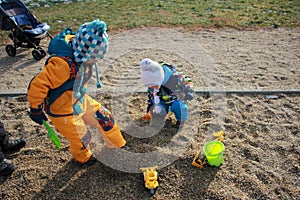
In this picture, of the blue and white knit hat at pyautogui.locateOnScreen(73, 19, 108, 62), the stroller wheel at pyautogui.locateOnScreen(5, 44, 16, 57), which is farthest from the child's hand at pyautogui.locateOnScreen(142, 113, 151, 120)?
the stroller wheel at pyautogui.locateOnScreen(5, 44, 16, 57)

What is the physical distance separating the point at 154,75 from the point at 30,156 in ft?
5.34

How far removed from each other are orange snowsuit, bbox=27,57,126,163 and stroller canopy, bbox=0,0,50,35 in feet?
10.2

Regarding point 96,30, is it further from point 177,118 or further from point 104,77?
point 104,77

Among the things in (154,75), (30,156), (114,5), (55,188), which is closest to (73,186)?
(55,188)

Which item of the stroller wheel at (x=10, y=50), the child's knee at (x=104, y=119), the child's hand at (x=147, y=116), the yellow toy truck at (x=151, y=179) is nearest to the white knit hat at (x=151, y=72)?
the child's knee at (x=104, y=119)

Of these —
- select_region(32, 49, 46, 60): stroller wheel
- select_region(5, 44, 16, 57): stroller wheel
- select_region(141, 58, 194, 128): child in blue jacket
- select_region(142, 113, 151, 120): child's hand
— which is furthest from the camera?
select_region(5, 44, 16, 57): stroller wheel

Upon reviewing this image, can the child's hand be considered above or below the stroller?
below

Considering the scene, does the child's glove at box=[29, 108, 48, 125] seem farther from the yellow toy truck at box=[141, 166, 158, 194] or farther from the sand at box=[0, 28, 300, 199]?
the yellow toy truck at box=[141, 166, 158, 194]

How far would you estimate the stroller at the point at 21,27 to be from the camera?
15.9ft

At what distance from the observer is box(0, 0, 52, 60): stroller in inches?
191

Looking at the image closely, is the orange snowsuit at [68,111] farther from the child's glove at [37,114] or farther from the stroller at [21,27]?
the stroller at [21,27]

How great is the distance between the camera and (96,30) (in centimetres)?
214

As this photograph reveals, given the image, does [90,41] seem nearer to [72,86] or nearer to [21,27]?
[72,86]

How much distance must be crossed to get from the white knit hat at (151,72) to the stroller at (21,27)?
10.1 feet
